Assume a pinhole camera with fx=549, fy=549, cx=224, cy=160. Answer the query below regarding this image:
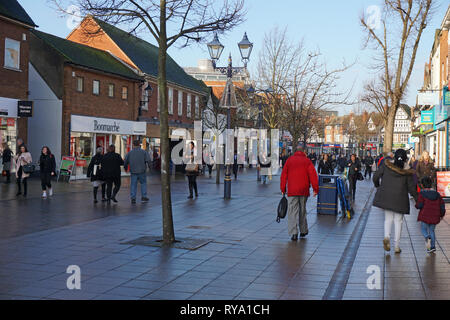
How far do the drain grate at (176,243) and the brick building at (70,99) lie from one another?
1941cm

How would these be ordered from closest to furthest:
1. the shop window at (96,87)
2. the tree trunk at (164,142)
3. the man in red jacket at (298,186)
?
1. the tree trunk at (164,142)
2. the man in red jacket at (298,186)
3. the shop window at (96,87)

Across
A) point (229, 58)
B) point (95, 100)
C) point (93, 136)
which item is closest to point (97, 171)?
point (229, 58)

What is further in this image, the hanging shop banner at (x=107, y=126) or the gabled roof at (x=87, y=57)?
the hanging shop banner at (x=107, y=126)

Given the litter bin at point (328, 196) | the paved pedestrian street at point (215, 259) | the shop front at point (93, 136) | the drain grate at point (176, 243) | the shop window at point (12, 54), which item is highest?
the shop window at point (12, 54)

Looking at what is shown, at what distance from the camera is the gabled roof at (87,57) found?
2878 centimetres

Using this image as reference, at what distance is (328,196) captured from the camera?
1434 cm

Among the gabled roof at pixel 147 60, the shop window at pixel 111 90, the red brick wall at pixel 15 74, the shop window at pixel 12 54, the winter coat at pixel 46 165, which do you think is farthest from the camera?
the gabled roof at pixel 147 60

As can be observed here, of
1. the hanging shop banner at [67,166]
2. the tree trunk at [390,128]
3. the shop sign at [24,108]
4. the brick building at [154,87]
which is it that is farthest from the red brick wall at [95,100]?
the tree trunk at [390,128]

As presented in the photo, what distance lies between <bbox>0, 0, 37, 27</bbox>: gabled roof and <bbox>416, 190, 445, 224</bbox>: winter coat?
20386mm

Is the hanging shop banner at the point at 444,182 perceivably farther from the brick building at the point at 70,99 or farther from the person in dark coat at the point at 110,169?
the brick building at the point at 70,99

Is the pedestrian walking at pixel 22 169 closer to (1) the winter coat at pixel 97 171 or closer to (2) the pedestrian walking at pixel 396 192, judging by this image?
(1) the winter coat at pixel 97 171

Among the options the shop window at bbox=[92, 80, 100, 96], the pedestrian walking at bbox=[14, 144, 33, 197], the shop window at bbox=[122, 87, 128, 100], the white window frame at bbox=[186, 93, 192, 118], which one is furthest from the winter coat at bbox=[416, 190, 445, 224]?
the white window frame at bbox=[186, 93, 192, 118]

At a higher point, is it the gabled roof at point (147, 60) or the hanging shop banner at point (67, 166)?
the gabled roof at point (147, 60)

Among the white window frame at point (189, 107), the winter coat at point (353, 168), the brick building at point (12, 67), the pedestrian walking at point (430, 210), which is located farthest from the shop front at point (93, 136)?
the pedestrian walking at point (430, 210)
